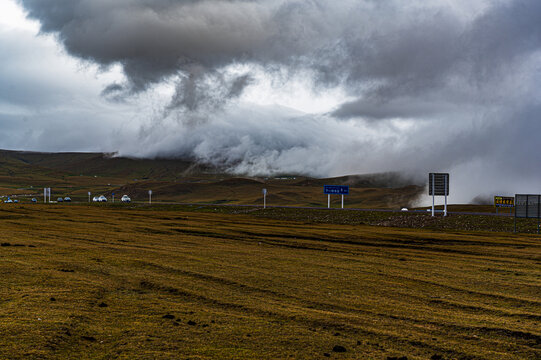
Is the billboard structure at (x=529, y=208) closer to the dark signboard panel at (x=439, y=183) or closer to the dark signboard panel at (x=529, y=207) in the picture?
the dark signboard panel at (x=529, y=207)

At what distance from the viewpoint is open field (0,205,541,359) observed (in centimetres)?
836

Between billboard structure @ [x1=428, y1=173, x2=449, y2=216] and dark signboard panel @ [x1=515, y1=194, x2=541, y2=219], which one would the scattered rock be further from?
billboard structure @ [x1=428, y1=173, x2=449, y2=216]

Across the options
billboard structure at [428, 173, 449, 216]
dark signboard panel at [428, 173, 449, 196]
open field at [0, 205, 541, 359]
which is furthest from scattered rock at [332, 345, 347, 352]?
dark signboard panel at [428, 173, 449, 196]

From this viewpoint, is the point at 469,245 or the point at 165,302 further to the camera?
the point at 469,245

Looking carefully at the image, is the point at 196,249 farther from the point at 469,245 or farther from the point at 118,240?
the point at 469,245

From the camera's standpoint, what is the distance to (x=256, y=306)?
11461mm

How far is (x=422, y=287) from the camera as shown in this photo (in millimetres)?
15039

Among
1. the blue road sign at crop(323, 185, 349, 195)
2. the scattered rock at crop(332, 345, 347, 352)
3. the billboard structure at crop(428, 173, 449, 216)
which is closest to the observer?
the scattered rock at crop(332, 345, 347, 352)

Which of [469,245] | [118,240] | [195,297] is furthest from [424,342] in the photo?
[469,245]

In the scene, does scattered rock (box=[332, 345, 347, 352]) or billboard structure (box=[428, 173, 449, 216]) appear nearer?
scattered rock (box=[332, 345, 347, 352])

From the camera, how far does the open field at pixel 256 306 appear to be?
8.36 m

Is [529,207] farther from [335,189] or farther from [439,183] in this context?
[335,189]

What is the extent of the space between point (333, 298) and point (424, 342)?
3983 millimetres

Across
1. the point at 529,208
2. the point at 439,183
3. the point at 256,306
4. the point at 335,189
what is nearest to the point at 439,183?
the point at 439,183
